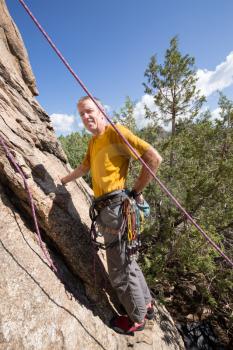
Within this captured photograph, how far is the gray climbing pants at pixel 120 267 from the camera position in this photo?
10.4ft

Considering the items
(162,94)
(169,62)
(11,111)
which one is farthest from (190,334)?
(169,62)

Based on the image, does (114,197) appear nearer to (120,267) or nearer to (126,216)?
(126,216)

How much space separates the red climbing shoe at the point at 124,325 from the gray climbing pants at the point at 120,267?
0.26 meters

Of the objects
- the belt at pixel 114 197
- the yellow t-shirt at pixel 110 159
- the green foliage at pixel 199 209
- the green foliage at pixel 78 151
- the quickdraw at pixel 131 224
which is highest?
the green foliage at pixel 78 151

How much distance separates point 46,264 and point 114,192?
1262 mm

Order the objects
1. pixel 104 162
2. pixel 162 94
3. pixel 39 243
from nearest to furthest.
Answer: pixel 104 162 → pixel 39 243 → pixel 162 94

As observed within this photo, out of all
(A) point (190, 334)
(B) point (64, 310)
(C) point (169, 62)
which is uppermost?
(C) point (169, 62)

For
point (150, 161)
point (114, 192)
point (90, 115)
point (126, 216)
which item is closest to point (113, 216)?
point (126, 216)

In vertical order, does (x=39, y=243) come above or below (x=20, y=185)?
below

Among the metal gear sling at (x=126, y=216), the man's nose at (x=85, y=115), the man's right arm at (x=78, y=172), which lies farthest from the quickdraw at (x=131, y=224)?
the man's nose at (x=85, y=115)

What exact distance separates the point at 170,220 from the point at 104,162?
382 centimetres

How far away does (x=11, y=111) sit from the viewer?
4.26 meters

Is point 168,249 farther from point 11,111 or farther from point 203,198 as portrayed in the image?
point 11,111

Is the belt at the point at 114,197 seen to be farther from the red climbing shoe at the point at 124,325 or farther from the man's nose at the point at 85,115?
the red climbing shoe at the point at 124,325
